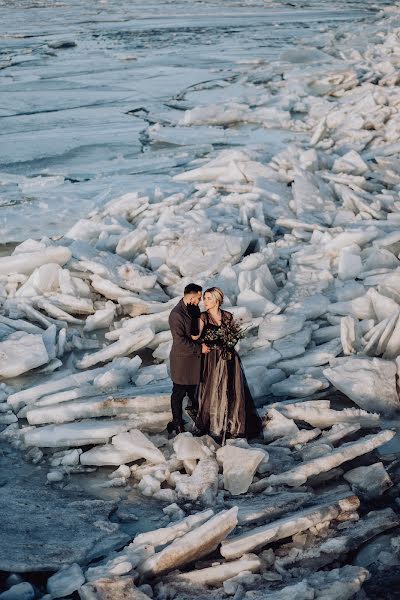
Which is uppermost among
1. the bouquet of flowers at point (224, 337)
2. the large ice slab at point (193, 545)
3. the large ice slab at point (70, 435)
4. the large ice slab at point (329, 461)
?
the bouquet of flowers at point (224, 337)

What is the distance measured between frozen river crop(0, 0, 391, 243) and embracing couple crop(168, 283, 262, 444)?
5.03m

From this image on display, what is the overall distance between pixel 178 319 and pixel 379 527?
200 centimetres

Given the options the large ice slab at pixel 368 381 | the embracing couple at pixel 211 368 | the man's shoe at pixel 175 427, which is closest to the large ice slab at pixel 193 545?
the embracing couple at pixel 211 368

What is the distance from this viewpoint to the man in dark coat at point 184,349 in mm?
6133

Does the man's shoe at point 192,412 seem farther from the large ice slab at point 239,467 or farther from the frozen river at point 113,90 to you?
the frozen river at point 113,90

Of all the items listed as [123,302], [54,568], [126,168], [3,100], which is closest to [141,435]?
[54,568]

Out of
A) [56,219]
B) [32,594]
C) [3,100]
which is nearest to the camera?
[32,594]

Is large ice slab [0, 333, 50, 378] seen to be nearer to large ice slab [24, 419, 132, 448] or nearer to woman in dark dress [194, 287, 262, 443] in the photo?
large ice slab [24, 419, 132, 448]

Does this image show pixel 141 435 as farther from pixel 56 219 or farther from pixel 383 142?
pixel 383 142

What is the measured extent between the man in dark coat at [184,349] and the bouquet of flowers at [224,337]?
62mm

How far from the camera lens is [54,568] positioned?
479 centimetres

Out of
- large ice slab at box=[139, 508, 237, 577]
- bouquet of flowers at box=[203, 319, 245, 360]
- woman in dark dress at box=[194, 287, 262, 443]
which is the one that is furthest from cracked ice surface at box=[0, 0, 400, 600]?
bouquet of flowers at box=[203, 319, 245, 360]

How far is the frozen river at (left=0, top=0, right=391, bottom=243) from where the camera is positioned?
1298 centimetres

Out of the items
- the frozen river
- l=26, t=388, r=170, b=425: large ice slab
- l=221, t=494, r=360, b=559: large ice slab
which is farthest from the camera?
the frozen river
